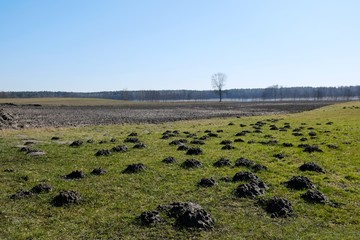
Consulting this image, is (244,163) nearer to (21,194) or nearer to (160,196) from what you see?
(160,196)

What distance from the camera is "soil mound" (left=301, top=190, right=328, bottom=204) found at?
12.5 meters

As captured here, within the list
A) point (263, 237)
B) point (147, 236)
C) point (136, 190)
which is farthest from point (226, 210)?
point (136, 190)

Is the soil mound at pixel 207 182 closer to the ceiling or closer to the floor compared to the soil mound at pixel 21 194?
closer to the ceiling

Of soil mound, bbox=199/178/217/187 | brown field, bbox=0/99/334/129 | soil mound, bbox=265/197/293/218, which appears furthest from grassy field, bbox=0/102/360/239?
brown field, bbox=0/99/334/129

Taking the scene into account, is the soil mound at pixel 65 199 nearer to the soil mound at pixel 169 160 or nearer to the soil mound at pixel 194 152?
the soil mound at pixel 169 160

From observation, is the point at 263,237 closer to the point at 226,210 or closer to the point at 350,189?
the point at 226,210

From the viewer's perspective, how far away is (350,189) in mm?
13969

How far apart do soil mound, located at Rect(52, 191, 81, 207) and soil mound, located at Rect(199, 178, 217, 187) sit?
16.3 feet

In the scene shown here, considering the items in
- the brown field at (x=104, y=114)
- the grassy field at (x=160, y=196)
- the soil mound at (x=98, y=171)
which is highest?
the soil mound at (x=98, y=171)

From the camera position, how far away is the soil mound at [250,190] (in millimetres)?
13000

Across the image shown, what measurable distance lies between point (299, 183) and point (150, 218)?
6810 millimetres

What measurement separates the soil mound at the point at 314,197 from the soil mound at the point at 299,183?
989mm

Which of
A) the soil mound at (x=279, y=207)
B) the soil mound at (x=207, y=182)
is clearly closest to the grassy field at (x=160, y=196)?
the soil mound at (x=279, y=207)

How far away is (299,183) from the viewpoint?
14.2 metres
